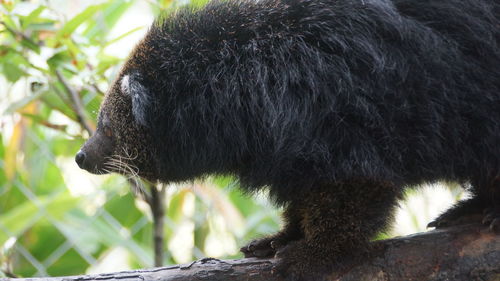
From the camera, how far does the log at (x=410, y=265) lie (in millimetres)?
1887

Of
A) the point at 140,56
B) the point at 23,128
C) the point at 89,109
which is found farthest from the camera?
the point at 23,128

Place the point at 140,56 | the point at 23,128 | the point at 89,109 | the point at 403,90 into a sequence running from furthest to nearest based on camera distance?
1. the point at 23,128
2. the point at 89,109
3. the point at 140,56
4. the point at 403,90

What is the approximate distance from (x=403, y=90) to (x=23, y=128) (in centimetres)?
198

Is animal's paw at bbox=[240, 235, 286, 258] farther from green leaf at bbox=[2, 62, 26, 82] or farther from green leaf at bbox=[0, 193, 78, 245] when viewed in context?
green leaf at bbox=[0, 193, 78, 245]

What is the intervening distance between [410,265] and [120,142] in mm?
931

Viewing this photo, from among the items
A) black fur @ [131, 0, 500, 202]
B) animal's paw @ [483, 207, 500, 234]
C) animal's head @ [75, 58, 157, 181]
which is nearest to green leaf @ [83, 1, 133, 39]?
animal's head @ [75, 58, 157, 181]

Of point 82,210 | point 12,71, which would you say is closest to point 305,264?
point 12,71

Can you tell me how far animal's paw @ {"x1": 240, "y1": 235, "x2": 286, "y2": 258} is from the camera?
2160mm

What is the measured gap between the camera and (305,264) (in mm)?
1970

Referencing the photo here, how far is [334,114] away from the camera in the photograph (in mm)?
1942

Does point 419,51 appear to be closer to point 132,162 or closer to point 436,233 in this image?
point 436,233

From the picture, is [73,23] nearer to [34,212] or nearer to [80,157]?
[80,157]

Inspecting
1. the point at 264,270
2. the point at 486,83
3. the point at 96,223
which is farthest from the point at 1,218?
the point at 486,83

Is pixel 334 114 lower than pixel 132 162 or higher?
higher
